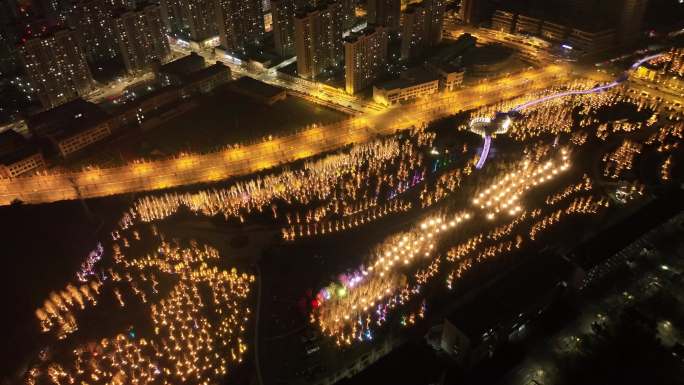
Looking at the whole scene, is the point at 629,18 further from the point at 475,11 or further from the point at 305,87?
the point at 305,87

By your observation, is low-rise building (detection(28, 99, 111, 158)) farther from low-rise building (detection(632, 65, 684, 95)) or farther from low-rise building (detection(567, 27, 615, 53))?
low-rise building (detection(632, 65, 684, 95))

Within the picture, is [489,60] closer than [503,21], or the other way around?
[489,60]

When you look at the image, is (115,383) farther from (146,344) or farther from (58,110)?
(58,110)

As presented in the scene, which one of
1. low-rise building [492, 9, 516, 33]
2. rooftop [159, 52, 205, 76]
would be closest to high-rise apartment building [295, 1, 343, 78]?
rooftop [159, 52, 205, 76]

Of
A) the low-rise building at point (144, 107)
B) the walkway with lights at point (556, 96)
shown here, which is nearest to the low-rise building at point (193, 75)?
the low-rise building at point (144, 107)

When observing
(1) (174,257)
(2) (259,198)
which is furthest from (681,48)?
(1) (174,257)

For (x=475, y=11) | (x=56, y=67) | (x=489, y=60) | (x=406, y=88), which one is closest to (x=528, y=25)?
(x=475, y=11)

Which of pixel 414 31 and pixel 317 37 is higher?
pixel 317 37
